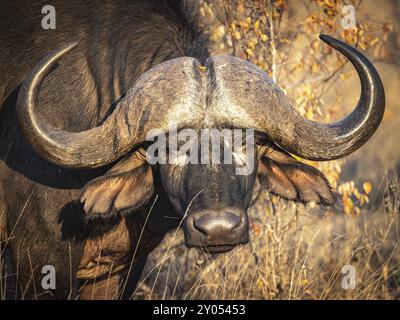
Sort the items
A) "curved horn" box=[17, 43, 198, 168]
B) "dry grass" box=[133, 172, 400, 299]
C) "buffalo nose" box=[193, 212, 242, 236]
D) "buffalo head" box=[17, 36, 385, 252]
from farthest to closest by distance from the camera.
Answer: "dry grass" box=[133, 172, 400, 299] < "curved horn" box=[17, 43, 198, 168] < "buffalo head" box=[17, 36, 385, 252] < "buffalo nose" box=[193, 212, 242, 236]

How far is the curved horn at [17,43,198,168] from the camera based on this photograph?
421cm

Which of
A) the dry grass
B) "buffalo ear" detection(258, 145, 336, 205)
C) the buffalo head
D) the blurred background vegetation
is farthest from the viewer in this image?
the blurred background vegetation

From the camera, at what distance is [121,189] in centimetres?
454

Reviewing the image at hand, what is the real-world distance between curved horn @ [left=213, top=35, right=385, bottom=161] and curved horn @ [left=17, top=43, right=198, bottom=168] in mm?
280

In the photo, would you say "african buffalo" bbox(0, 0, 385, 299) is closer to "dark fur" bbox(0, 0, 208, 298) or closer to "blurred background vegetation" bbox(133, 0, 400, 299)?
"dark fur" bbox(0, 0, 208, 298)

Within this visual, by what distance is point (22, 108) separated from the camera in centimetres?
414

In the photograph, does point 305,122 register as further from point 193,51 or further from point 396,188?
point 396,188

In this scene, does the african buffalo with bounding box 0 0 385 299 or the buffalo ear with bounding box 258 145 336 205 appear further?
the buffalo ear with bounding box 258 145 336 205

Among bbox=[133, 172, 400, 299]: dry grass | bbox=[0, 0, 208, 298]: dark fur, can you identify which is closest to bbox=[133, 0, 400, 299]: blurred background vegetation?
bbox=[133, 172, 400, 299]: dry grass

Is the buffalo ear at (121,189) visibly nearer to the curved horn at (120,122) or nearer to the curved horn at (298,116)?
the curved horn at (120,122)

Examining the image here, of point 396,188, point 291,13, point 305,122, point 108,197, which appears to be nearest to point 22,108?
point 108,197

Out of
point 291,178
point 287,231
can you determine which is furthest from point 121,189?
point 287,231

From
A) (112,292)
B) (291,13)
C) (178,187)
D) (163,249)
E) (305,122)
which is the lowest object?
(163,249)

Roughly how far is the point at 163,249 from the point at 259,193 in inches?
47.7
